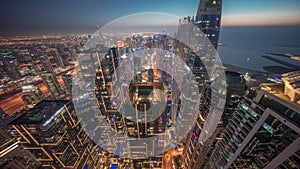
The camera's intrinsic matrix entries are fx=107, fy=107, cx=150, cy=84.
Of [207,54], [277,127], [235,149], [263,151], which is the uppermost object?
[207,54]

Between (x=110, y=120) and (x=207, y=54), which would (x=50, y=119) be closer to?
(x=110, y=120)

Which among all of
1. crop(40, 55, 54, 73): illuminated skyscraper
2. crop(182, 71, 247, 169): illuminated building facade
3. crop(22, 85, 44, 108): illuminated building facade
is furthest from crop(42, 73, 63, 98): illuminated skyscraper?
crop(182, 71, 247, 169): illuminated building facade

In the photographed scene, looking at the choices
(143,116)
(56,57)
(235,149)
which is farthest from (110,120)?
(56,57)

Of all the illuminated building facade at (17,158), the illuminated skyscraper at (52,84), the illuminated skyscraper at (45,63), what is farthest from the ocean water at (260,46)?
the illuminated skyscraper at (45,63)

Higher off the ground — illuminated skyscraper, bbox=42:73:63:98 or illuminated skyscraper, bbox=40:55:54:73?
illuminated skyscraper, bbox=40:55:54:73

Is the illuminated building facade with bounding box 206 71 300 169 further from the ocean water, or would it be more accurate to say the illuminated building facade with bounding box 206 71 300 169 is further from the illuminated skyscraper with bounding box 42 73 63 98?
the illuminated skyscraper with bounding box 42 73 63 98

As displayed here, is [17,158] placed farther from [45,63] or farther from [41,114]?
[45,63]
